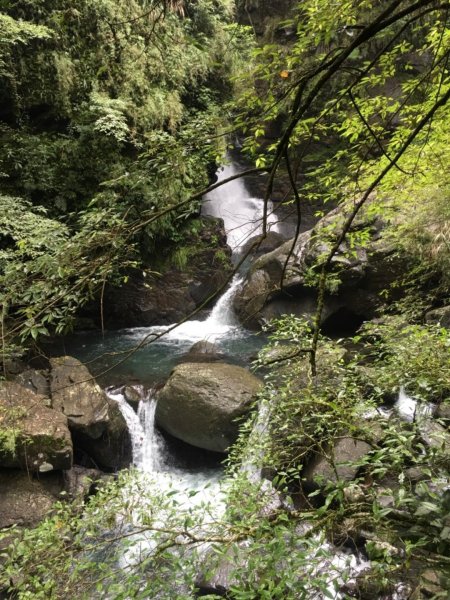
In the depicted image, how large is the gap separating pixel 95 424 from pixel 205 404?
5.40 feet

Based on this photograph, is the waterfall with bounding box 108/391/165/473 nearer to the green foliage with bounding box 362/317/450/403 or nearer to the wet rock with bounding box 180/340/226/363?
the wet rock with bounding box 180/340/226/363

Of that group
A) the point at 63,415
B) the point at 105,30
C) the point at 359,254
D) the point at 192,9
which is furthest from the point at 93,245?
the point at 192,9

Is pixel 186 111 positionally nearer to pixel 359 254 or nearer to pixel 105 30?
pixel 105 30

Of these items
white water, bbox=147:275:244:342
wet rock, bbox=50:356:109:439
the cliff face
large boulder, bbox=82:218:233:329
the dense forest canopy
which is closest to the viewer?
the dense forest canopy

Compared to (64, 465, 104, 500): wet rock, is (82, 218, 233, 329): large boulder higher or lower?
higher

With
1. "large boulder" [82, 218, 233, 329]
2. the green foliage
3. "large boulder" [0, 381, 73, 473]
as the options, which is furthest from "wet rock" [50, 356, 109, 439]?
the green foliage

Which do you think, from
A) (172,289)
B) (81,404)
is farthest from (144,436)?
(172,289)

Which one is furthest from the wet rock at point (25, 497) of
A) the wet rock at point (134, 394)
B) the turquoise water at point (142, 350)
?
the turquoise water at point (142, 350)

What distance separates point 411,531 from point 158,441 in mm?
5733

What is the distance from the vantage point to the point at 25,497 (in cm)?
498

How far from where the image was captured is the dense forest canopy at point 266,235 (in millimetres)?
1521

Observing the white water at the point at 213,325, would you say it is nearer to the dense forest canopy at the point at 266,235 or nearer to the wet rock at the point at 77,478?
the dense forest canopy at the point at 266,235

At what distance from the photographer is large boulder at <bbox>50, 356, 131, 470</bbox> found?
6.01 metres

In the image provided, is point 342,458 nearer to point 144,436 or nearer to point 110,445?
point 144,436
